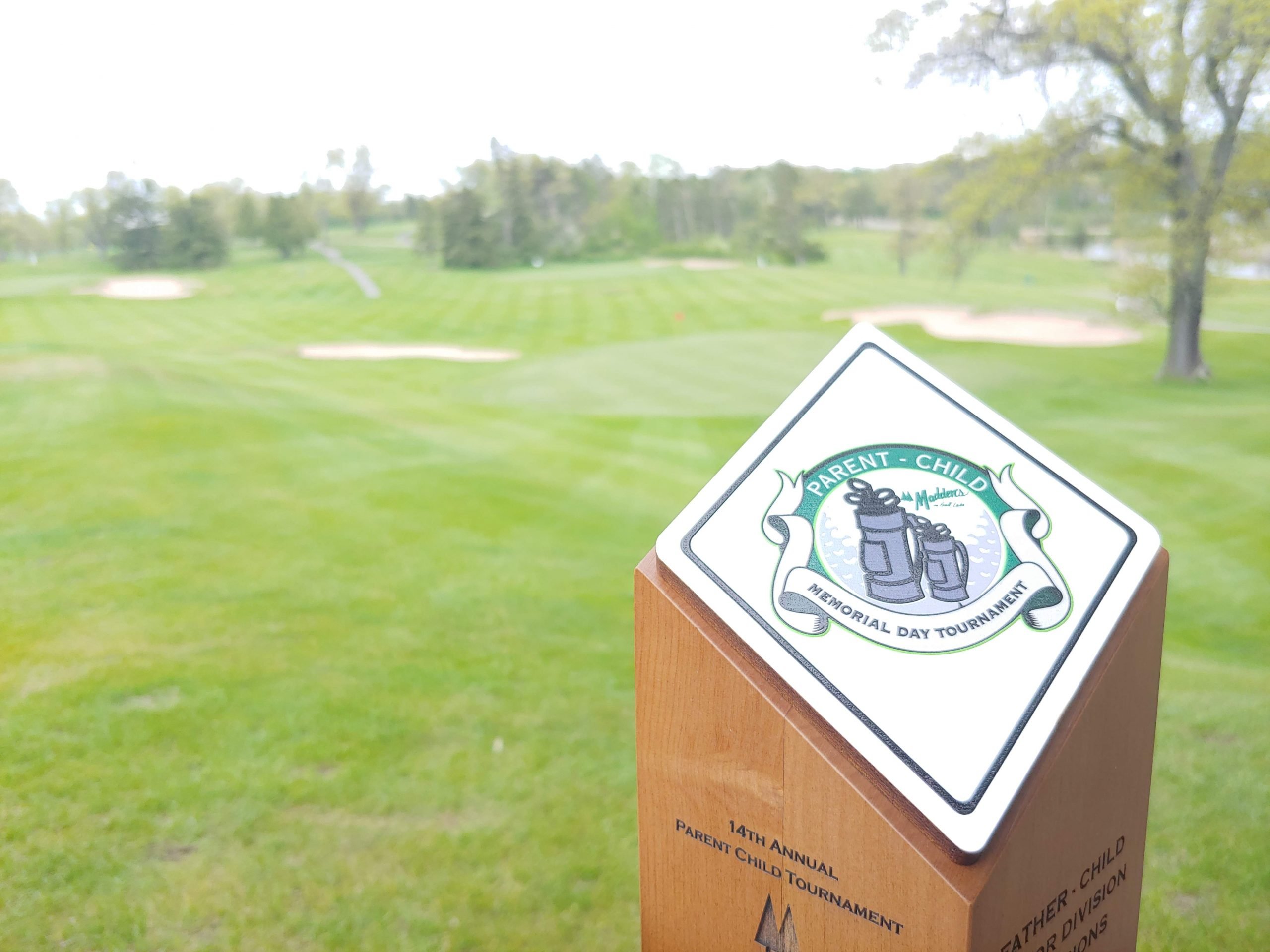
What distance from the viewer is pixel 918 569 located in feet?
2.43

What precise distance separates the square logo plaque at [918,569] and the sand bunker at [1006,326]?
5739mm

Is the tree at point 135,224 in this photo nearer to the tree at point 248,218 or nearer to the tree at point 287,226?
the tree at point 248,218

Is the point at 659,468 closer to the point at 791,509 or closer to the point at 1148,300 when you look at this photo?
the point at 1148,300

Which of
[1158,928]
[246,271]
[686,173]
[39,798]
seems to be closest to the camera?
[1158,928]

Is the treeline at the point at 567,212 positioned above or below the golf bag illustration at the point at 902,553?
above

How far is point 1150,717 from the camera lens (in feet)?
2.70

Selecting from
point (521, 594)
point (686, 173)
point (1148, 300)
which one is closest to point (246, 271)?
point (686, 173)

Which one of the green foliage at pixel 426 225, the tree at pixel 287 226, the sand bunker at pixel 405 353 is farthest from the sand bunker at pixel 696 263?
the tree at pixel 287 226

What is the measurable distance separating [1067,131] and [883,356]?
5.43 meters

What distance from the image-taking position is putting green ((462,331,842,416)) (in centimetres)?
599

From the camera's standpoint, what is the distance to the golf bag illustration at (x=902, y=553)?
0.73 meters

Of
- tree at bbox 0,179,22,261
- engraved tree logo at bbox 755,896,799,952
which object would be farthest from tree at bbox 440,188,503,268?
engraved tree logo at bbox 755,896,799,952

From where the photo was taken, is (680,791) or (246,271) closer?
(680,791)

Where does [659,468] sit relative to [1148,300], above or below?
below
